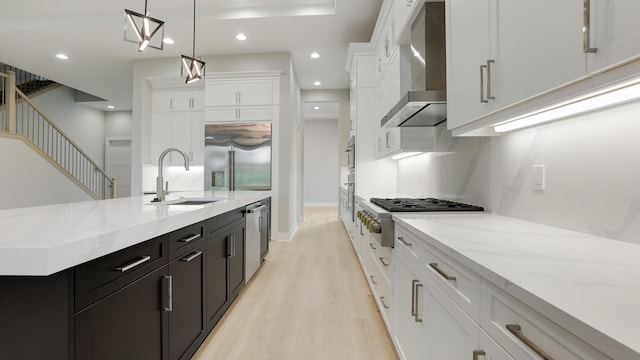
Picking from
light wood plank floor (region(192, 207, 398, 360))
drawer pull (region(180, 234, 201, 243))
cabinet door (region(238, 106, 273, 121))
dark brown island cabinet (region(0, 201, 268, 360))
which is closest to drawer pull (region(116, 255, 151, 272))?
dark brown island cabinet (region(0, 201, 268, 360))

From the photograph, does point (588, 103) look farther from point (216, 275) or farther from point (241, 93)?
point (241, 93)

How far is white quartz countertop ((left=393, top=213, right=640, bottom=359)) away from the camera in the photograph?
45 cm

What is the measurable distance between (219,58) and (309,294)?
4280 mm

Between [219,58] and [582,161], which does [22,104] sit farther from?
[582,161]

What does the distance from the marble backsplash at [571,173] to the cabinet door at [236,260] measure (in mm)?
1801

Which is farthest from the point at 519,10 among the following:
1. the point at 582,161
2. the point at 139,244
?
the point at 139,244

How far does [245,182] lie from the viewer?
4.78m

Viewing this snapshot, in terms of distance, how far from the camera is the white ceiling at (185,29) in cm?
384

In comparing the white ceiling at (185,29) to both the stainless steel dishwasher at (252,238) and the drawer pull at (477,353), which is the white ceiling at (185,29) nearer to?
the stainless steel dishwasher at (252,238)

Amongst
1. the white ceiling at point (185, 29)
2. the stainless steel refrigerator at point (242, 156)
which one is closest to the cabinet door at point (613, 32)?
the white ceiling at point (185, 29)

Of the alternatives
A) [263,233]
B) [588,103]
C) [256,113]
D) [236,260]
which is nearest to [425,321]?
[588,103]

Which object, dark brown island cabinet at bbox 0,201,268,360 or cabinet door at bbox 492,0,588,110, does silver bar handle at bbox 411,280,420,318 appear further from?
dark brown island cabinet at bbox 0,201,268,360

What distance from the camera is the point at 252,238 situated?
2.90 metres

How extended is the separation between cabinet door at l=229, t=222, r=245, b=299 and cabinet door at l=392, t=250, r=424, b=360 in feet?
4.23
